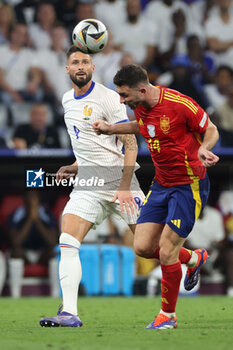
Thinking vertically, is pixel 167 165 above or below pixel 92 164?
above

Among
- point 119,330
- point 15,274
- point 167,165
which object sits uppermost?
point 167,165

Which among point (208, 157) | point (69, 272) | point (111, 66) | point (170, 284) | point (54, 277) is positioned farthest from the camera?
point (111, 66)

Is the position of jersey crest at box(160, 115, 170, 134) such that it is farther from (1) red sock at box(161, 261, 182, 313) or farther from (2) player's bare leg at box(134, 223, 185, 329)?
(1) red sock at box(161, 261, 182, 313)

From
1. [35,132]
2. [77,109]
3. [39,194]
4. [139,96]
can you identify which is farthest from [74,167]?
[39,194]

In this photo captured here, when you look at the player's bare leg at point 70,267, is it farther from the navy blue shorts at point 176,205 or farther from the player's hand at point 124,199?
the navy blue shorts at point 176,205

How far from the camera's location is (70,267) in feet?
21.4

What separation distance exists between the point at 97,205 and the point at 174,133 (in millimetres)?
1076

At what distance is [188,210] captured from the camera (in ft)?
20.4

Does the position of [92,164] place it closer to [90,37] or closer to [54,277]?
[90,37]

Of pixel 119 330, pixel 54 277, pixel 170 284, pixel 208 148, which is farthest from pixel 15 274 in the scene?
pixel 208 148

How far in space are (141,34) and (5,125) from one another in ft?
11.7

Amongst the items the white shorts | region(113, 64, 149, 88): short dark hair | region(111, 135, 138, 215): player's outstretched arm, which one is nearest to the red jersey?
region(113, 64, 149, 88): short dark hair

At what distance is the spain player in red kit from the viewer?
6102 mm

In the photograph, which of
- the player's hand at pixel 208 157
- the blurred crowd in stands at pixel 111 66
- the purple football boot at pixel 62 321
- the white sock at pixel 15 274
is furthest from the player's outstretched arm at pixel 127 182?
the white sock at pixel 15 274
